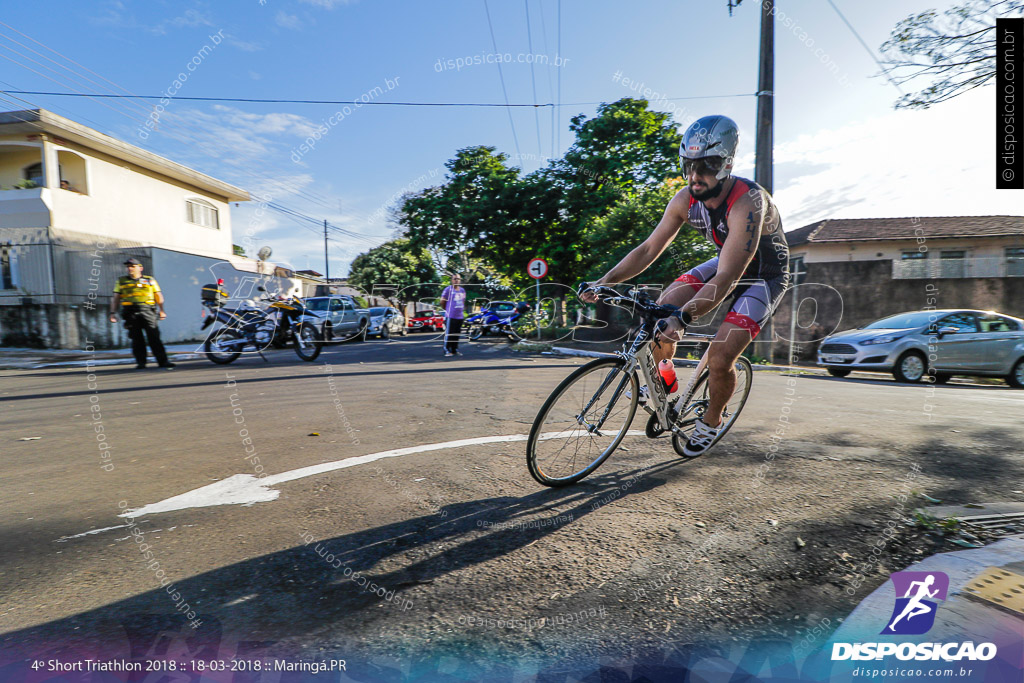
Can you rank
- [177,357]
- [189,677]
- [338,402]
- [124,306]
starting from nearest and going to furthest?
[189,677]
[338,402]
[124,306]
[177,357]

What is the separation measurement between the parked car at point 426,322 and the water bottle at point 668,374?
27.4 metres

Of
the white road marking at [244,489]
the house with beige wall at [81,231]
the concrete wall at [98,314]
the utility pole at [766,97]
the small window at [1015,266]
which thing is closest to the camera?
the white road marking at [244,489]

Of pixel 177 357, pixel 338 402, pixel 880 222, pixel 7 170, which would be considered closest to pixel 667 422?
pixel 338 402

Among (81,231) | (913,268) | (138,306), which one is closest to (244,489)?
(138,306)

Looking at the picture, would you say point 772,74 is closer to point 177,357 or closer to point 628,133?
point 628,133

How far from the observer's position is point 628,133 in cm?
1745

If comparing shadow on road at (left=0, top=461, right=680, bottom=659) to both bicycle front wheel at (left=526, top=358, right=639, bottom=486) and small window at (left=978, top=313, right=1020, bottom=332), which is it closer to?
bicycle front wheel at (left=526, top=358, right=639, bottom=486)

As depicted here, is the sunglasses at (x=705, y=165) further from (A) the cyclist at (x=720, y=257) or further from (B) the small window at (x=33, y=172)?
(B) the small window at (x=33, y=172)

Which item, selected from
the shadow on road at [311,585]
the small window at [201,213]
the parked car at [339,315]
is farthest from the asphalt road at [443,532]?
the small window at [201,213]

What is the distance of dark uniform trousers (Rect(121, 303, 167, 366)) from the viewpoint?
8.86 m

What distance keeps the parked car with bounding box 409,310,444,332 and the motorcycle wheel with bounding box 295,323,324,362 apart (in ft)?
64.5

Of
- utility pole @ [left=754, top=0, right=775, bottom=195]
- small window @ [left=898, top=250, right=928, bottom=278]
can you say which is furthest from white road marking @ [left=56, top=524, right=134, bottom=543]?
small window @ [left=898, top=250, right=928, bottom=278]

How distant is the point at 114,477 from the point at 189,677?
231 centimetres

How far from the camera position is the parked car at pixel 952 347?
29.8 ft
